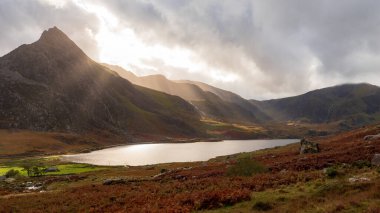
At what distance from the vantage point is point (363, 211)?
1717cm

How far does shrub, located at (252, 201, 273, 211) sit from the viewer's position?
21.1 m

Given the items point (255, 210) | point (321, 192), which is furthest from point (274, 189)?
point (255, 210)

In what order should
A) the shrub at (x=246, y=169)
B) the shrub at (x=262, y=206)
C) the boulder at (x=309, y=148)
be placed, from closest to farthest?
the shrub at (x=262, y=206) → the shrub at (x=246, y=169) → the boulder at (x=309, y=148)

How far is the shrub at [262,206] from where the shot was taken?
69.2ft

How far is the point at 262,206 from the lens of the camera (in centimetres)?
2147

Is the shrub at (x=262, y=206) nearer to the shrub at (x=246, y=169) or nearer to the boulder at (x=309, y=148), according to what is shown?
the shrub at (x=246, y=169)

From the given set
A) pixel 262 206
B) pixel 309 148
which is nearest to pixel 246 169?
pixel 262 206

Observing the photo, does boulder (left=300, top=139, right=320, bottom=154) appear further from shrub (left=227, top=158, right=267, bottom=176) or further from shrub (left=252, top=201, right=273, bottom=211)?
shrub (left=252, top=201, right=273, bottom=211)

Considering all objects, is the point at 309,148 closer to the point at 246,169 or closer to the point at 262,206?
the point at 246,169

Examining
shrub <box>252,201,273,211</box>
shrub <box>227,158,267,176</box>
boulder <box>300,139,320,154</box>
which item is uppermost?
boulder <box>300,139,320,154</box>

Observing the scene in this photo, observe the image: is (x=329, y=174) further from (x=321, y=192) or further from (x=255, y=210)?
(x=255, y=210)

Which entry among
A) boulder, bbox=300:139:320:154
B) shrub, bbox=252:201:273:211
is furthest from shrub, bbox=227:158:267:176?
boulder, bbox=300:139:320:154

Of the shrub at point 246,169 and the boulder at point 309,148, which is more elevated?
the boulder at point 309,148

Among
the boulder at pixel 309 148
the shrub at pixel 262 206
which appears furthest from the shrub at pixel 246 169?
the boulder at pixel 309 148
